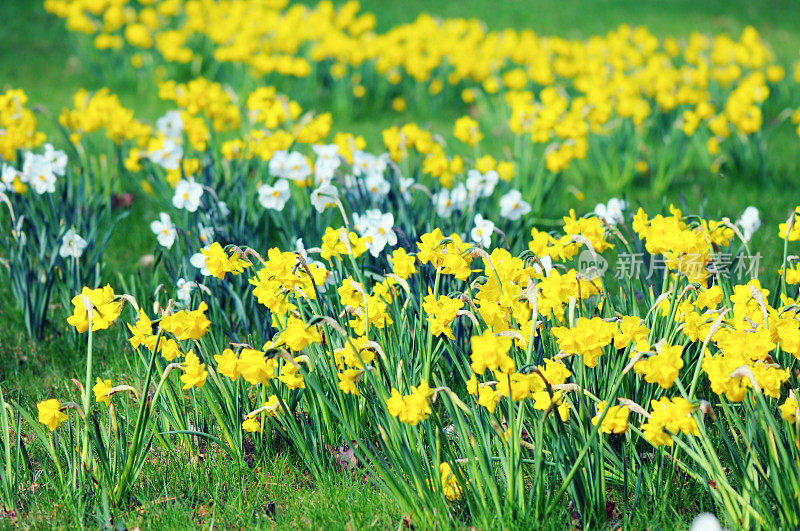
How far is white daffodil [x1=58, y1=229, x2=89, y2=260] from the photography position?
307cm

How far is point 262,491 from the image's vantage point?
224cm

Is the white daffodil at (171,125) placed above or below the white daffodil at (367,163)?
above

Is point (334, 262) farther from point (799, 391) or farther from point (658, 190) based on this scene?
point (658, 190)

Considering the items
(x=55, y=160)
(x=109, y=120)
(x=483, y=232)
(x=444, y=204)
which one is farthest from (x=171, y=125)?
(x=483, y=232)

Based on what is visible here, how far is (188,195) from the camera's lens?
10.6ft

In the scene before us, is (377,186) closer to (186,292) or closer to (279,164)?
(279,164)

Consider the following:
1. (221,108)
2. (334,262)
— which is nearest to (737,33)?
(221,108)

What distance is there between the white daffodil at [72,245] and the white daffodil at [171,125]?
115 cm

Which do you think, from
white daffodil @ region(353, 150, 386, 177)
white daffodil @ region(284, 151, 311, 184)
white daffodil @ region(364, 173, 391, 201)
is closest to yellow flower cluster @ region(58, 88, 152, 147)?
white daffodil @ region(284, 151, 311, 184)

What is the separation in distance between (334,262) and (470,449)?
111 cm

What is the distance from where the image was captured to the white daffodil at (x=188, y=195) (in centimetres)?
318

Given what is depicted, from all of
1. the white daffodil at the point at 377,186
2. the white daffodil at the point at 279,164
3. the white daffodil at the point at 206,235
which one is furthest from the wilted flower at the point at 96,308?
the white daffodil at the point at 377,186

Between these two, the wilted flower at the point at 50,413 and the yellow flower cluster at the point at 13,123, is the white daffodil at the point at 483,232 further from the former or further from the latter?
the yellow flower cluster at the point at 13,123

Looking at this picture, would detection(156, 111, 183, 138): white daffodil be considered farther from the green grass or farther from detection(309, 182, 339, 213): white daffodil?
Result: detection(309, 182, 339, 213): white daffodil
